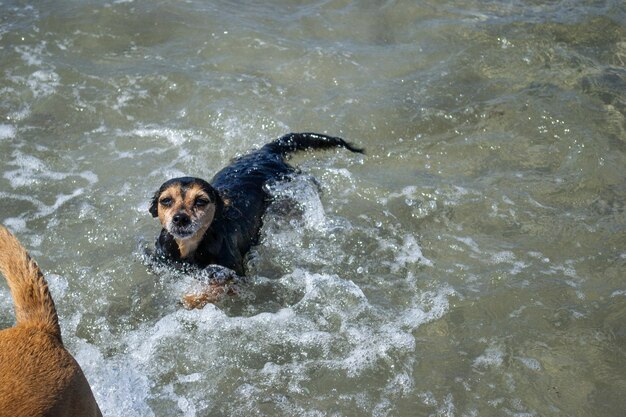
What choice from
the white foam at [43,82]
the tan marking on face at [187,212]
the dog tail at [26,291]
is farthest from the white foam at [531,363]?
the white foam at [43,82]

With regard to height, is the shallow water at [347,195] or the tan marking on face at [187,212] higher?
the tan marking on face at [187,212]

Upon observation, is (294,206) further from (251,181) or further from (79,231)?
(79,231)

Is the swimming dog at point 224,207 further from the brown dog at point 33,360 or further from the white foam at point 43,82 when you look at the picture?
the white foam at point 43,82

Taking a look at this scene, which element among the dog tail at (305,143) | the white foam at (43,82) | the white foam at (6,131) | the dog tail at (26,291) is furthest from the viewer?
the white foam at (43,82)

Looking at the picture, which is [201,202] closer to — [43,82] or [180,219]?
[180,219]

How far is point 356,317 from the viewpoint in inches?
215

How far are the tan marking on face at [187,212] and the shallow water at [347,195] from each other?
0.30 metres

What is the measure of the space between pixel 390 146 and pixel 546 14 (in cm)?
346

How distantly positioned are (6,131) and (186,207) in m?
3.12

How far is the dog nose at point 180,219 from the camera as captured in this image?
17.7 ft

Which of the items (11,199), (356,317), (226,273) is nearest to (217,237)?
(226,273)

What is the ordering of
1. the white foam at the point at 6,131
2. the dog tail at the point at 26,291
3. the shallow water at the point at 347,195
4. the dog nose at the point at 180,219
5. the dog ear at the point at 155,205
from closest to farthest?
1. the dog tail at the point at 26,291
2. the shallow water at the point at 347,195
3. the dog nose at the point at 180,219
4. the dog ear at the point at 155,205
5. the white foam at the point at 6,131

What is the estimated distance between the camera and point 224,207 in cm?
591

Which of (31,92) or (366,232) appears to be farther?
(31,92)
